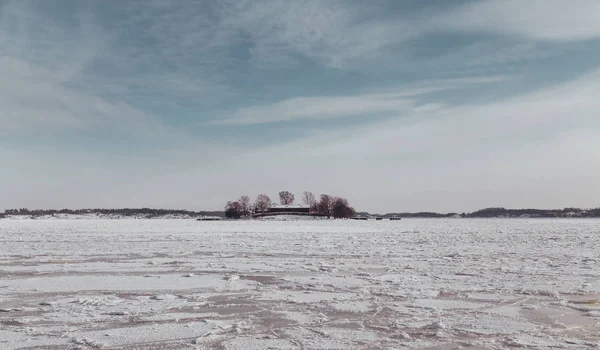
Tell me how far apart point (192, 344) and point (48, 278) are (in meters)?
5.46

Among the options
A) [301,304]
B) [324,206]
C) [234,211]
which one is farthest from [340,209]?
[301,304]

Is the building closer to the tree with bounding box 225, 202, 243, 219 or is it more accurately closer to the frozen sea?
the tree with bounding box 225, 202, 243, 219

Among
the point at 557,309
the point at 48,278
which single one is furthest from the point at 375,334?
the point at 48,278

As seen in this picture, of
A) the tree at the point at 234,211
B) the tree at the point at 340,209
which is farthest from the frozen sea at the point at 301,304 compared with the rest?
the tree at the point at 234,211

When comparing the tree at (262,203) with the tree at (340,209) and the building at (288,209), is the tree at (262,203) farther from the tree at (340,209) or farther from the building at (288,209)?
the tree at (340,209)

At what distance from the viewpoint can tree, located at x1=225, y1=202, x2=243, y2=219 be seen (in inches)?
4119

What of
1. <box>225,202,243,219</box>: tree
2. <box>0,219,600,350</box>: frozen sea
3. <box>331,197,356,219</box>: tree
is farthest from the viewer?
<box>225,202,243,219</box>: tree

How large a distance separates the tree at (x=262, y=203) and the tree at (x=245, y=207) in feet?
6.66

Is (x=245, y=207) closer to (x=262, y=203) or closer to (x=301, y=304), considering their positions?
(x=262, y=203)

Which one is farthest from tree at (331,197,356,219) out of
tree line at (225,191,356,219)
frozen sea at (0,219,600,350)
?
frozen sea at (0,219,600,350)

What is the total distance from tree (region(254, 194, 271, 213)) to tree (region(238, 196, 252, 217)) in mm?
2029

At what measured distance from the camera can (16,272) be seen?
9242 mm

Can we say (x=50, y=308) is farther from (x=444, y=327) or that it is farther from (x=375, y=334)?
(x=444, y=327)

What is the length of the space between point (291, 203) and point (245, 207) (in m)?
12.8
